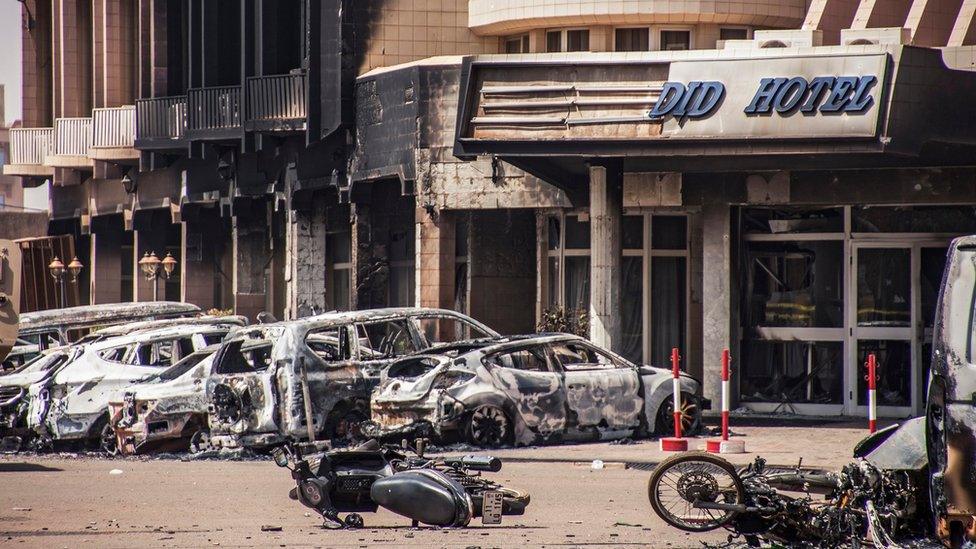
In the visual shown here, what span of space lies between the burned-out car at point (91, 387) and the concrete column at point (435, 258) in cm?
777

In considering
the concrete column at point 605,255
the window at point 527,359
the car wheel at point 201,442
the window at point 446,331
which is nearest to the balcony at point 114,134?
the window at point 446,331

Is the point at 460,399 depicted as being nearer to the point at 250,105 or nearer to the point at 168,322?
the point at 168,322

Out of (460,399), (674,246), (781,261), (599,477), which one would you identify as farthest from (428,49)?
(599,477)

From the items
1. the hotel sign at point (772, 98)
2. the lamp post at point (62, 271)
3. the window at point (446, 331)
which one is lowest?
the window at point (446, 331)

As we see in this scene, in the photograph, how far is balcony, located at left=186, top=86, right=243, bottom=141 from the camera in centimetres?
3728

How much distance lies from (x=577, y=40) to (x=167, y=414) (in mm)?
12185

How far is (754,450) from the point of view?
19391 millimetres

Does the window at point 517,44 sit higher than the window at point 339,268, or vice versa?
the window at point 517,44

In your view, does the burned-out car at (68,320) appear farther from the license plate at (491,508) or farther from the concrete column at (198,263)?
the license plate at (491,508)

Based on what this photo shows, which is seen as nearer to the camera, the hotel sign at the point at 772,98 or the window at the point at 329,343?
the window at the point at 329,343

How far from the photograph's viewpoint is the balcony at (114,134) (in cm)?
4425

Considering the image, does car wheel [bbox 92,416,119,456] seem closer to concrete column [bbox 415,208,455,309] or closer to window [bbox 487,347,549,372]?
window [bbox 487,347,549,372]

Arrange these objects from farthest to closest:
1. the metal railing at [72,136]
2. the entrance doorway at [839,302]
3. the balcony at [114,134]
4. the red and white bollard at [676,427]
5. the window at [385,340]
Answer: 1. the metal railing at [72,136]
2. the balcony at [114,134]
3. the entrance doorway at [839,302]
4. the window at [385,340]
5. the red and white bollard at [676,427]

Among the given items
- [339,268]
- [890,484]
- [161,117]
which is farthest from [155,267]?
[890,484]
